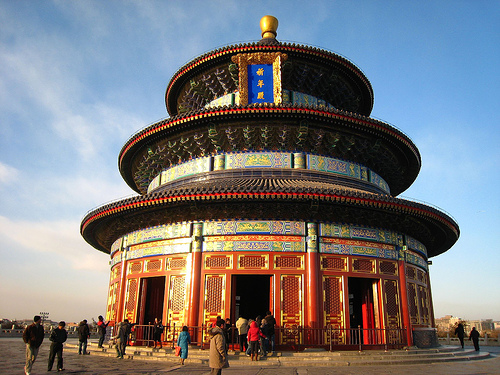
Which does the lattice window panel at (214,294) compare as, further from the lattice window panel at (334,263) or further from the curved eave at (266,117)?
the curved eave at (266,117)

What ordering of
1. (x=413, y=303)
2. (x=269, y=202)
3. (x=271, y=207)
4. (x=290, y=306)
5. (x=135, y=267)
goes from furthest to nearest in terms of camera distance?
(x=135, y=267)
(x=413, y=303)
(x=271, y=207)
(x=269, y=202)
(x=290, y=306)

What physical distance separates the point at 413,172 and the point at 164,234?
1403 cm

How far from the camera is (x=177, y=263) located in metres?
15.9

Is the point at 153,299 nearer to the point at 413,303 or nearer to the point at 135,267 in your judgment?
the point at 135,267

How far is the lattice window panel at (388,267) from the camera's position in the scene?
16.2 meters

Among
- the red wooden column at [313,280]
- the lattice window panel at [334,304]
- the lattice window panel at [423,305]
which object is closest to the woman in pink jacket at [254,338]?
the red wooden column at [313,280]

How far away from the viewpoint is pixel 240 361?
12148 millimetres

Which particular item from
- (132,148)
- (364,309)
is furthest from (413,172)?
(132,148)

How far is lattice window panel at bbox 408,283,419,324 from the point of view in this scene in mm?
16656

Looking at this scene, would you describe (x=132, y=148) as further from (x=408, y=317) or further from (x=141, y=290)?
(x=408, y=317)

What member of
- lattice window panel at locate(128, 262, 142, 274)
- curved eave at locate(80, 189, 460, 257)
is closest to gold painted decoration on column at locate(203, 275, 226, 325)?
curved eave at locate(80, 189, 460, 257)

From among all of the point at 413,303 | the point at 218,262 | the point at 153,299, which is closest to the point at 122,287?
the point at 153,299

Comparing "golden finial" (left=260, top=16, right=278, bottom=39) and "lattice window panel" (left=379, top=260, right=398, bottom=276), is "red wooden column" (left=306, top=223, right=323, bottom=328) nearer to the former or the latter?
"lattice window panel" (left=379, top=260, right=398, bottom=276)

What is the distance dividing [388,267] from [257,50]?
11964 mm
